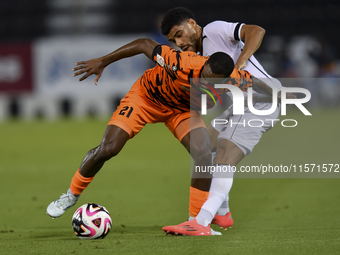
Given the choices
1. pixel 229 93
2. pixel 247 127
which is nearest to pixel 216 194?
pixel 247 127

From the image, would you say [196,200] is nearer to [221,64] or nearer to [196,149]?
[196,149]

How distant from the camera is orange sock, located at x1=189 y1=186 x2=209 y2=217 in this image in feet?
16.5

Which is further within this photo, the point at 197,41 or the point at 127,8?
the point at 127,8

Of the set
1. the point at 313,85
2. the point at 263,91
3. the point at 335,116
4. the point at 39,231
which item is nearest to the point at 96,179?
the point at 39,231

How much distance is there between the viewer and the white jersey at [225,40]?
5.22m

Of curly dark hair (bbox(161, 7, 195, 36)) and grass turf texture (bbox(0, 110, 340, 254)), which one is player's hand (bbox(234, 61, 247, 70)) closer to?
curly dark hair (bbox(161, 7, 195, 36))

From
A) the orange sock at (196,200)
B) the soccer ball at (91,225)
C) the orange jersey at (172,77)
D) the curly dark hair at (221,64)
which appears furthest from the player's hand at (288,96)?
the soccer ball at (91,225)

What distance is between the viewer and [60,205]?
5.12 m

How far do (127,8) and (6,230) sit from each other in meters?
16.3

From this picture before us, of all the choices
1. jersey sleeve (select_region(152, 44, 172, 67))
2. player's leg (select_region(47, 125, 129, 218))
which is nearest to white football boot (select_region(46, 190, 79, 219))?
player's leg (select_region(47, 125, 129, 218))

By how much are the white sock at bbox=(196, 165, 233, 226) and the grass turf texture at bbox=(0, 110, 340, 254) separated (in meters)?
0.24

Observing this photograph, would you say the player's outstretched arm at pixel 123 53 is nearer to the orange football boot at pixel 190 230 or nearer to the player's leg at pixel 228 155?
the player's leg at pixel 228 155

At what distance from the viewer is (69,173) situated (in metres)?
8.96

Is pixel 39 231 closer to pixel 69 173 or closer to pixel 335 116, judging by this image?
pixel 69 173
